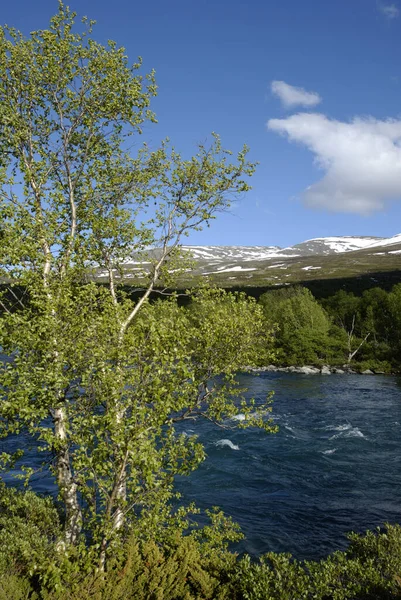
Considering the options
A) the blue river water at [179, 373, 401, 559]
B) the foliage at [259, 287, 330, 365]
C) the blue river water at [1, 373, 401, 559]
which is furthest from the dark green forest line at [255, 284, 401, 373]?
the blue river water at [1, 373, 401, 559]

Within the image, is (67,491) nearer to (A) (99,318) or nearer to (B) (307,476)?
(A) (99,318)

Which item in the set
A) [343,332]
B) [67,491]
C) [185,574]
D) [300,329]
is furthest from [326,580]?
[343,332]

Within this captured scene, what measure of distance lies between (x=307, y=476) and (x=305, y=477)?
255mm

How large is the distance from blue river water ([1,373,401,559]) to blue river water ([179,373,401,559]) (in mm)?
58

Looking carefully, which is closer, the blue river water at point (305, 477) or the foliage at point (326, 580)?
the foliage at point (326, 580)

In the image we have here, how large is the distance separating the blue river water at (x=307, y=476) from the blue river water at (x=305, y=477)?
58mm

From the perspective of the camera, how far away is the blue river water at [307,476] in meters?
22.5

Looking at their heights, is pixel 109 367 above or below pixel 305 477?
above

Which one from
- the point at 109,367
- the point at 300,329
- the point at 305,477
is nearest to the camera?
the point at 109,367

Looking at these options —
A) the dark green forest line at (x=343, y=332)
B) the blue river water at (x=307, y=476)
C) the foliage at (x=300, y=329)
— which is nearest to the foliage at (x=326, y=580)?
the blue river water at (x=307, y=476)

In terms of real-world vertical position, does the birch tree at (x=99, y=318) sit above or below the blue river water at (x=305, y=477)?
above

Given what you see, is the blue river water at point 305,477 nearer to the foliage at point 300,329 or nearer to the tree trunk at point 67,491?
the tree trunk at point 67,491

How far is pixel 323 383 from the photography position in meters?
67.2

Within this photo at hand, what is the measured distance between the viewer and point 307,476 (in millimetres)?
29938
